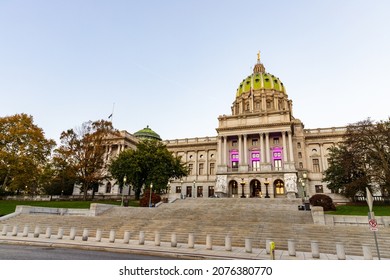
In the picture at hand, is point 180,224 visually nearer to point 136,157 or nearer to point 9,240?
point 9,240

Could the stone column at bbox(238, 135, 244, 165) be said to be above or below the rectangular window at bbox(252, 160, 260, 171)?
above

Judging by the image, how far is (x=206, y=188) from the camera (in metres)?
63.2

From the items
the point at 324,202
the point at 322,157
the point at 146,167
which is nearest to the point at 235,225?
the point at 324,202

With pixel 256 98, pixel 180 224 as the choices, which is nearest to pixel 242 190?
pixel 180 224

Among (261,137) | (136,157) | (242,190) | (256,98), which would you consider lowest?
(242,190)

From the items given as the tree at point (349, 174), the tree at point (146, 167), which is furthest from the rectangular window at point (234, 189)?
the tree at point (349, 174)

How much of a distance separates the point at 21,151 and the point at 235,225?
1637 inches

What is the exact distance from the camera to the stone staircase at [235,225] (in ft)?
53.3

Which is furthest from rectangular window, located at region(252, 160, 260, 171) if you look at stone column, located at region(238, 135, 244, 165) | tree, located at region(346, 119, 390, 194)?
tree, located at region(346, 119, 390, 194)

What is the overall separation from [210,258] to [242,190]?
131 ft

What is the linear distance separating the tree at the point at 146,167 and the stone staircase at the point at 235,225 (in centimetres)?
740

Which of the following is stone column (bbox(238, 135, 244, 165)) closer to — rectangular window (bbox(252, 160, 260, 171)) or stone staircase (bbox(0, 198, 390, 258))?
rectangular window (bbox(252, 160, 260, 171))

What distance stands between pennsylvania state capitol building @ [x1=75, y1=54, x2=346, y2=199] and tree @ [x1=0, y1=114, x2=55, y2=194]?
12907mm

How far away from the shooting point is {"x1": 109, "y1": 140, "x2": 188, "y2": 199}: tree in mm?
39688
